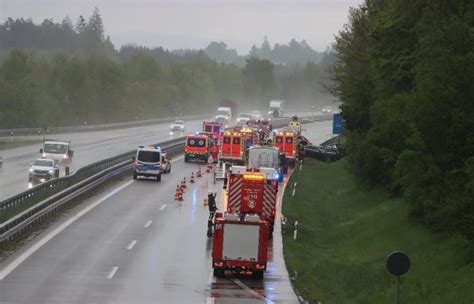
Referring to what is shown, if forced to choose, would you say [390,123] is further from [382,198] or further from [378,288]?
[378,288]

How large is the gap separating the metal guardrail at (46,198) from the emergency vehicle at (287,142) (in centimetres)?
1626

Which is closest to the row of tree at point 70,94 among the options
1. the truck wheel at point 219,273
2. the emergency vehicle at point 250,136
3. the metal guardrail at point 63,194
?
the emergency vehicle at point 250,136

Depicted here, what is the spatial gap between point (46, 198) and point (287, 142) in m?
38.3

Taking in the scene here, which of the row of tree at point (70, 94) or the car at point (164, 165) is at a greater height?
the row of tree at point (70, 94)

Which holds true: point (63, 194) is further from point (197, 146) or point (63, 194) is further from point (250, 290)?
point (197, 146)

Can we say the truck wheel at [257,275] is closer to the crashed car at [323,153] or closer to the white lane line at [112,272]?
the white lane line at [112,272]

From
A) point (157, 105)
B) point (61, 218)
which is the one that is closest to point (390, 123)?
point (61, 218)

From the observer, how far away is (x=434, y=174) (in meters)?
31.9

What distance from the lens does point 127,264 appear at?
30250 mm

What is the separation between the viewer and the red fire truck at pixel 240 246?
28.8 metres

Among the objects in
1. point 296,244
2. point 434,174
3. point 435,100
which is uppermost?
point 435,100

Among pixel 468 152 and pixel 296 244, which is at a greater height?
pixel 468 152

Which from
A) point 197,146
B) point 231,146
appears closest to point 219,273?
point 231,146

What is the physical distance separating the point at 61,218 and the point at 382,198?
16555 mm
